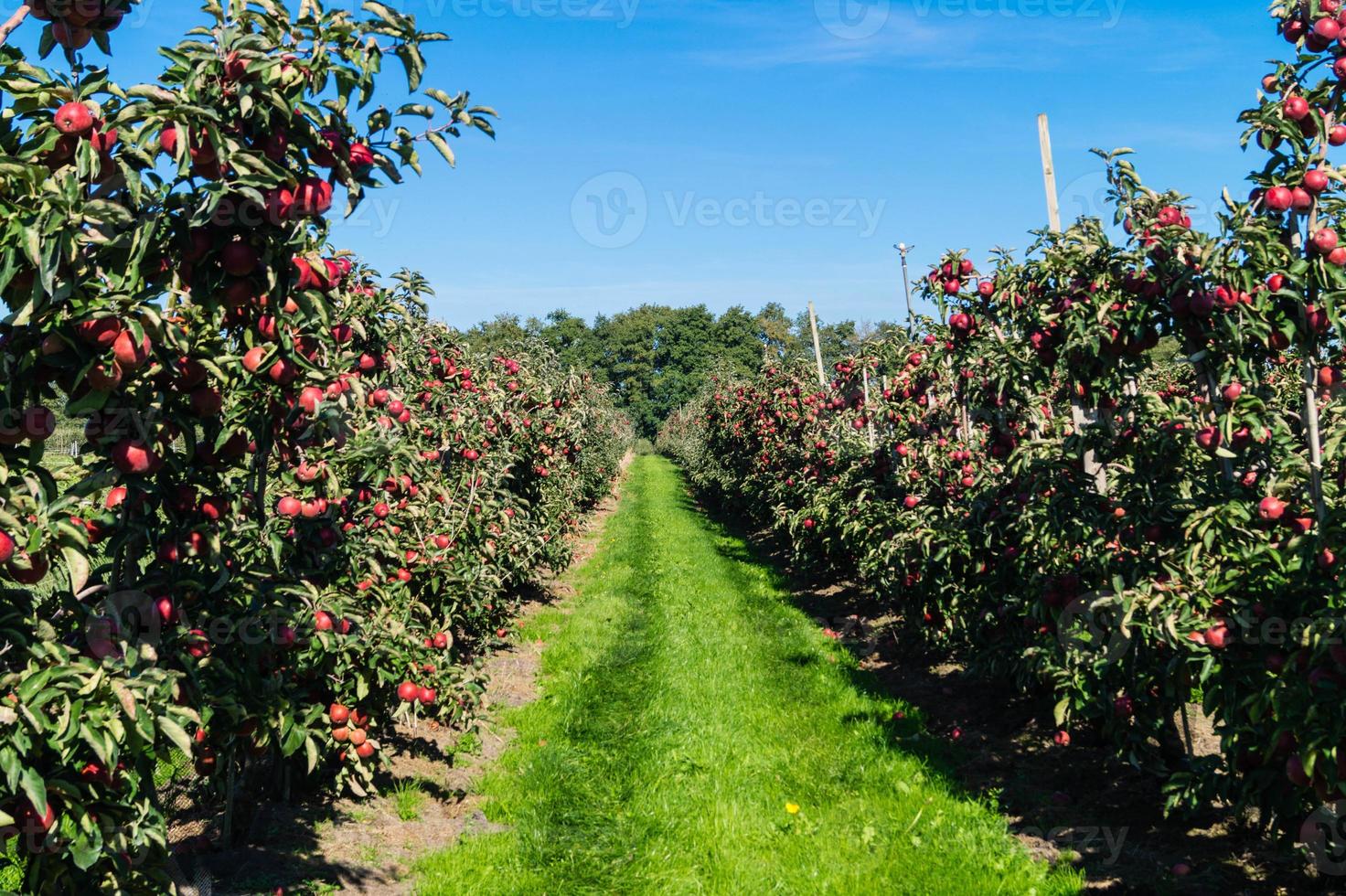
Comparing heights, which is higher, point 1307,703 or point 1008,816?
point 1307,703

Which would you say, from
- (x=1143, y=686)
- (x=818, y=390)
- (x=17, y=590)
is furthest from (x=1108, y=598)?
(x=818, y=390)

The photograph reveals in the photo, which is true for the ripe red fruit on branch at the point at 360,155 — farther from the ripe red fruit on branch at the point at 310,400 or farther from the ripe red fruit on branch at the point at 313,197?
the ripe red fruit on branch at the point at 310,400

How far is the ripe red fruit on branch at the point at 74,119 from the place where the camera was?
7.36 ft

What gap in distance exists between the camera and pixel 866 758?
580 cm

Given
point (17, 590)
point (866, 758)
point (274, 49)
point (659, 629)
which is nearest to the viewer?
point (17, 590)

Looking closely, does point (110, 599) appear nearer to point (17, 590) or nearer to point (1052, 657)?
point (17, 590)

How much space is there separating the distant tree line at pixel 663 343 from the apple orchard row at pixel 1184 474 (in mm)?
68345

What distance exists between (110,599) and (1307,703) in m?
3.63

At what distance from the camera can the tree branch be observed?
2.26 metres

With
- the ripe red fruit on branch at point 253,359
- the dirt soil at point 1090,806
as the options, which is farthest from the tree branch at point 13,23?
the dirt soil at point 1090,806

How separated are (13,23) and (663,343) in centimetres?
7742

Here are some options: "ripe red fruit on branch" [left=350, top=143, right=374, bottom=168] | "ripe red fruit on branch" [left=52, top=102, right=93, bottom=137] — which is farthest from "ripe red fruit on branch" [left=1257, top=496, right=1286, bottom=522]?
"ripe red fruit on branch" [left=52, top=102, right=93, bottom=137]

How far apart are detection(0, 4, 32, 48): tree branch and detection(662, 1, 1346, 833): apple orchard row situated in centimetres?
391

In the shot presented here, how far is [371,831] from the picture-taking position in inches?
200
